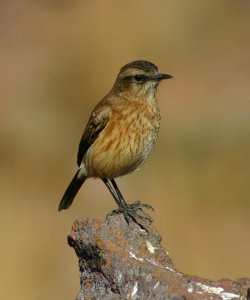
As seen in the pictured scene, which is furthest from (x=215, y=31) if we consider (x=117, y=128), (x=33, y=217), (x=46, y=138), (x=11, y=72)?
(x=117, y=128)

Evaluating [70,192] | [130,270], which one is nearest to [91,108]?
[70,192]

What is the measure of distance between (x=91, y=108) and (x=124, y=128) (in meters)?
7.81

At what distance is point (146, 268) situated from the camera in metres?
6.56

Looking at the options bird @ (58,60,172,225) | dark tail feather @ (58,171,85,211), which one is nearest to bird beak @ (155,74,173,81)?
bird @ (58,60,172,225)

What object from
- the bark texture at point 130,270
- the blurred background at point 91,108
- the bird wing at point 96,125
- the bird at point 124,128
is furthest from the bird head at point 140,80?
the blurred background at point 91,108

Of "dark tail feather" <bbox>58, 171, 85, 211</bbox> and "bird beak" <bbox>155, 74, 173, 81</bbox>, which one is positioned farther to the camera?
"dark tail feather" <bbox>58, 171, 85, 211</bbox>

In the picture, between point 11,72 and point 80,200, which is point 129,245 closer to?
point 80,200

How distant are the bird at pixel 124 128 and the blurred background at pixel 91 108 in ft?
11.2

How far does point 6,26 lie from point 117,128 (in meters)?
14.0

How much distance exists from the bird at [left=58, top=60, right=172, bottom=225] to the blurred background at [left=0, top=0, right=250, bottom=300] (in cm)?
340

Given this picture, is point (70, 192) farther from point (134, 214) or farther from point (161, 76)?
point (134, 214)

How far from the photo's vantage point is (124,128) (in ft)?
31.0

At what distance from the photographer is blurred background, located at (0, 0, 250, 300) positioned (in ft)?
45.8

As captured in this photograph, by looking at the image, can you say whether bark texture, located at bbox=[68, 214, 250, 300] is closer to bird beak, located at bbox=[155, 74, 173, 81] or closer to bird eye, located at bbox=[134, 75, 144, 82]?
bird beak, located at bbox=[155, 74, 173, 81]
